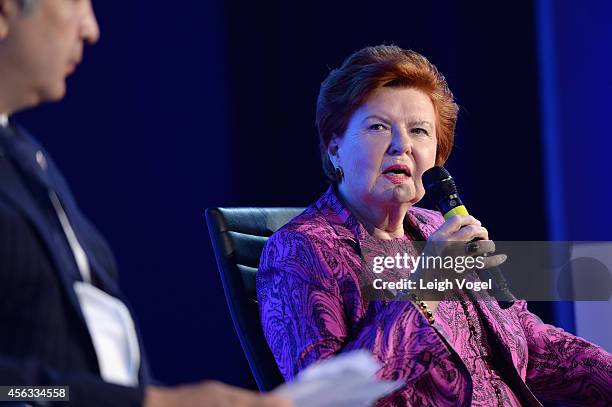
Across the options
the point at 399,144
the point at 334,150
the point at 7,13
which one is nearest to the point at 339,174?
the point at 334,150

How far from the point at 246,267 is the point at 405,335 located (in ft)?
1.45

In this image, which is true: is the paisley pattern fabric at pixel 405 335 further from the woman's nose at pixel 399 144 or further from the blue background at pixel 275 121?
the blue background at pixel 275 121

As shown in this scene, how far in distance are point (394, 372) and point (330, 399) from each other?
2.47 ft

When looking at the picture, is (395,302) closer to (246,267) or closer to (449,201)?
(449,201)

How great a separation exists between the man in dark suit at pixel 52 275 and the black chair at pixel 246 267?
771 mm

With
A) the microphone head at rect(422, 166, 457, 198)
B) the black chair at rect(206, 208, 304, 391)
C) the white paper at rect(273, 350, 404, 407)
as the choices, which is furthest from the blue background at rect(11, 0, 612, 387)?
the white paper at rect(273, 350, 404, 407)

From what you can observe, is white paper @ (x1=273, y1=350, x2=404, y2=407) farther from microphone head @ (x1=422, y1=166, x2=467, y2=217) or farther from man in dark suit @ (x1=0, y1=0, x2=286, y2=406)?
microphone head @ (x1=422, y1=166, x2=467, y2=217)

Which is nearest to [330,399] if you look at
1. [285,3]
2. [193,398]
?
[193,398]

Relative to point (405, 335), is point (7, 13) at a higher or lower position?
higher

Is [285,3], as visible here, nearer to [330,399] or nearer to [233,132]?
[233,132]

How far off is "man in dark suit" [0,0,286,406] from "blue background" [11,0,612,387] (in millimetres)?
1883

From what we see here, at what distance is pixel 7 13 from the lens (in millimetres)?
808

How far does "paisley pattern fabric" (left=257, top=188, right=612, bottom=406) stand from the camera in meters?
1.50

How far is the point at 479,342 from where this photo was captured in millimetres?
1757
